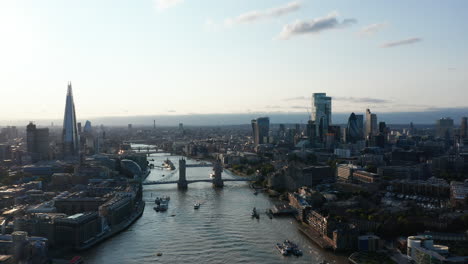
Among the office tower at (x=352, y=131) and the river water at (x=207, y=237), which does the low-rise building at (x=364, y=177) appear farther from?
the office tower at (x=352, y=131)

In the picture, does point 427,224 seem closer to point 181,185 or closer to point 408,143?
point 181,185

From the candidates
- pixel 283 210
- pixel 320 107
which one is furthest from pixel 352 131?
pixel 283 210

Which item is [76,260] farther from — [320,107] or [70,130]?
[320,107]

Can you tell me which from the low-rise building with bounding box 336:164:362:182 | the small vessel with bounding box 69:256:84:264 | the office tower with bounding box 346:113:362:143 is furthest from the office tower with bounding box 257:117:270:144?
the small vessel with bounding box 69:256:84:264

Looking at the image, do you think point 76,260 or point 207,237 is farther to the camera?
point 207,237

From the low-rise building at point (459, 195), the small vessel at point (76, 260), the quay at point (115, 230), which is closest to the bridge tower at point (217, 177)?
the quay at point (115, 230)

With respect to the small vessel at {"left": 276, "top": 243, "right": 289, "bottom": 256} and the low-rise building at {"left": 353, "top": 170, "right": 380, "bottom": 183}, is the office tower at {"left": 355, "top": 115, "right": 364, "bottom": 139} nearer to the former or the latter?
the low-rise building at {"left": 353, "top": 170, "right": 380, "bottom": 183}

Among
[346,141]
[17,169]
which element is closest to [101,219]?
[17,169]
